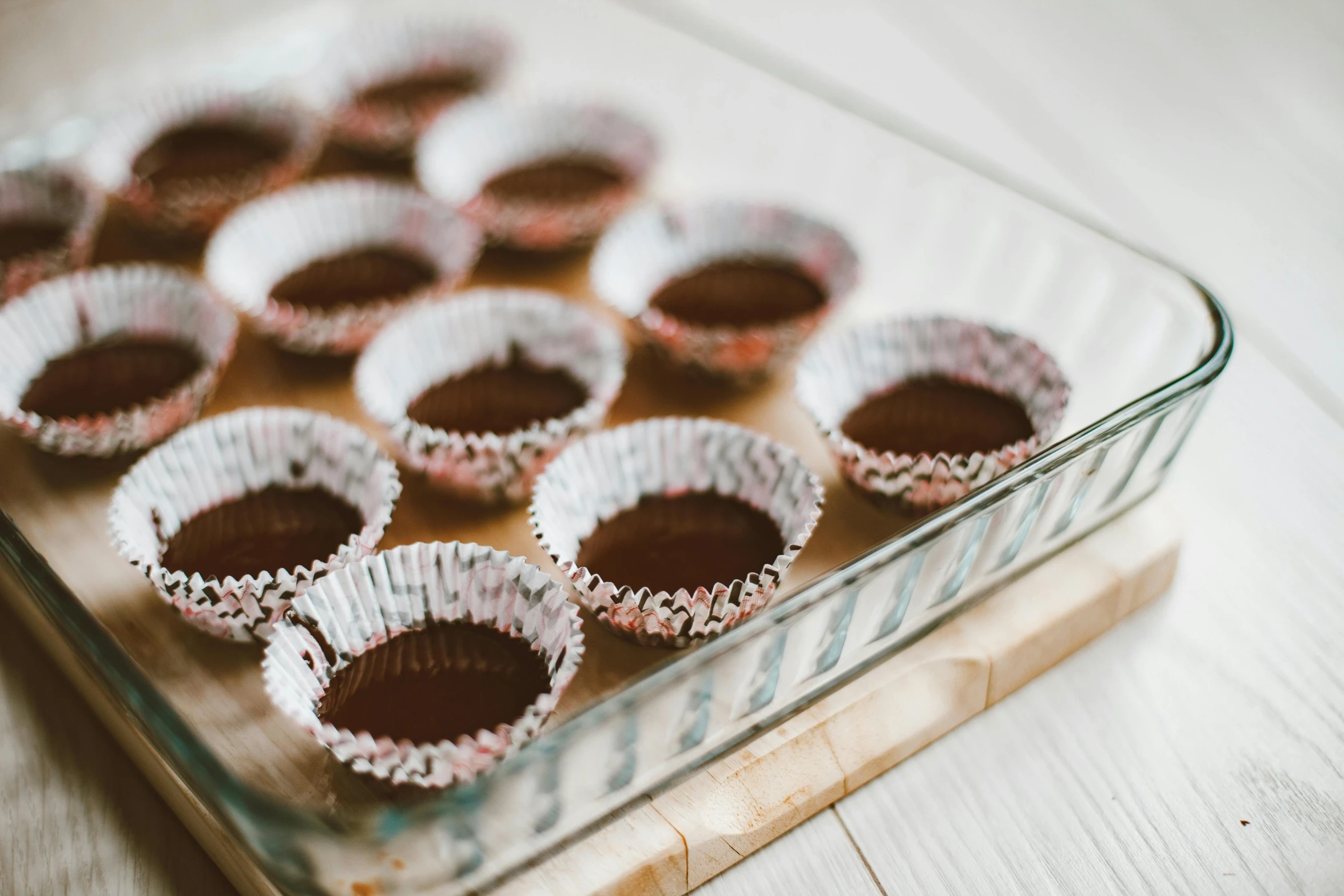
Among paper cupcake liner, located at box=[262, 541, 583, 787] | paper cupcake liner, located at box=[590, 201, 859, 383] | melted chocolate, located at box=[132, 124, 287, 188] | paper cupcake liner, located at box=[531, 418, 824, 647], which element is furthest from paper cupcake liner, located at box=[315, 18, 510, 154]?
paper cupcake liner, located at box=[262, 541, 583, 787]

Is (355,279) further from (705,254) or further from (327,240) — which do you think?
(705,254)

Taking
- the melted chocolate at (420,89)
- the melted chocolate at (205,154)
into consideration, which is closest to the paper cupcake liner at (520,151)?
the melted chocolate at (420,89)

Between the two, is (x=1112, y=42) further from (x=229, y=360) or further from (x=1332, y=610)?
(x=229, y=360)

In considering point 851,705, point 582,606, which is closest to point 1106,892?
point 851,705

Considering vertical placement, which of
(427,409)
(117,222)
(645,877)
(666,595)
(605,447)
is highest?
(117,222)

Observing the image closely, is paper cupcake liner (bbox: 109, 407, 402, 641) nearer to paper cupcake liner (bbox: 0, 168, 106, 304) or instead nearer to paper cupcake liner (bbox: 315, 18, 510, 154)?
paper cupcake liner (bbox: 0, 168, 106, 304)
